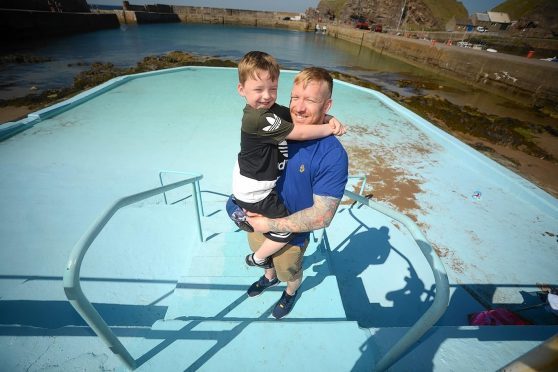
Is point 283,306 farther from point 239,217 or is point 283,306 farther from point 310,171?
point 310,171

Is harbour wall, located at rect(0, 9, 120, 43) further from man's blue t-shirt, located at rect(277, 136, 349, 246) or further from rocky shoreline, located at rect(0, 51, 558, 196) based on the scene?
man's blue t-shirt, located at rect(277, 136, 349, 246)

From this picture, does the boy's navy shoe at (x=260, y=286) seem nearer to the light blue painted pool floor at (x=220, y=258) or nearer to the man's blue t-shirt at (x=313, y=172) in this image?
the light blue painted pool floor at (x=220, y=258)

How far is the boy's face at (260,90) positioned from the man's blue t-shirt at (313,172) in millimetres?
370

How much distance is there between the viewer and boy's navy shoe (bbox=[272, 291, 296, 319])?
7.75 ft

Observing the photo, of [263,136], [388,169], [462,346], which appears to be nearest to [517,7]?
[388,169]

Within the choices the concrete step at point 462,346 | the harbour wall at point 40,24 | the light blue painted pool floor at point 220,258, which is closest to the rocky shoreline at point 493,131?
the light blue painted pool floor at point 220,258

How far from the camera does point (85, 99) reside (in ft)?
28.8

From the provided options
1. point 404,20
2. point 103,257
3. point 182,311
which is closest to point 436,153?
point 182,311

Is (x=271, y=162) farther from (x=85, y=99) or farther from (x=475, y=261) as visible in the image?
(x=85, y=99)

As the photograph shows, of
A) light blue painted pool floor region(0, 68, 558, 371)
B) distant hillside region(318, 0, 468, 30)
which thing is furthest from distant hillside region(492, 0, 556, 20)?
light blue painted pool floor region(0, 68, 558, 371)

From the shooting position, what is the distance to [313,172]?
179 cm

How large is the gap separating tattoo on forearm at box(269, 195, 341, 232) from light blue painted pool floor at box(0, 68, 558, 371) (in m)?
0.85

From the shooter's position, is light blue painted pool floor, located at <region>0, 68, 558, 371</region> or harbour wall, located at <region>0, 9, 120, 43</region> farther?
harbour wall, located at <region>0, 9, 120, 43</region>

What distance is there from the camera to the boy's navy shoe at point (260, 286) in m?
2.57
